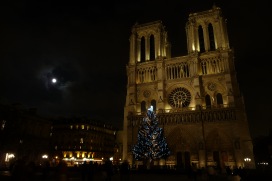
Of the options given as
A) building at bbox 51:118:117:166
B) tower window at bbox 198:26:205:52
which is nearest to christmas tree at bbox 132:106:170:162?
tower window at bbox 198:26:205:52

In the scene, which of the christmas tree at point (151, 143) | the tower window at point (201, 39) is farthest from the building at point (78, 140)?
the tower window at point (201, 39)

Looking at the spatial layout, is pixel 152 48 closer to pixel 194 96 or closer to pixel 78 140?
pixel 194 96

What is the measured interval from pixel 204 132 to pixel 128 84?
56.5 ft

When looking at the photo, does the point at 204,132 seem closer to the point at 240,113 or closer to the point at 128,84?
the point at 240,113

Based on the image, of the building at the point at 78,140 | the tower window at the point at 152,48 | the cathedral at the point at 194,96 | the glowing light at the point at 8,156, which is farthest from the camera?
the building at the point at 78,140

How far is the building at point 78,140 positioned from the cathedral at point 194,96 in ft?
53.3

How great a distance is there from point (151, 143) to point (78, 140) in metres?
26.1

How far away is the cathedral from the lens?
35.0 m

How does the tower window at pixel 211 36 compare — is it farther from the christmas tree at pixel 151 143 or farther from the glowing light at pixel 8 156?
the glowing light at pixel 8 156

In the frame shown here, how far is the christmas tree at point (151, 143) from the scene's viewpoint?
32.9 metres

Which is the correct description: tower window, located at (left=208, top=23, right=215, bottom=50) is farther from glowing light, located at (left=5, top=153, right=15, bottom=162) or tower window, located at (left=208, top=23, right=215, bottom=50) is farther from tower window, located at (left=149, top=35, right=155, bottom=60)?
glowing light, located at (left=5, top=153, right=15, bottom=162)

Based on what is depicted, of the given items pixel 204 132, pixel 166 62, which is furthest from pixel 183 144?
pixel 166 62

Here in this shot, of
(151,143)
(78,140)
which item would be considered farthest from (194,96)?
(78,140)

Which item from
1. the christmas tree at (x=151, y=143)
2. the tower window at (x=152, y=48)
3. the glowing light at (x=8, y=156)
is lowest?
the glowing light at (x=8, y=156)
